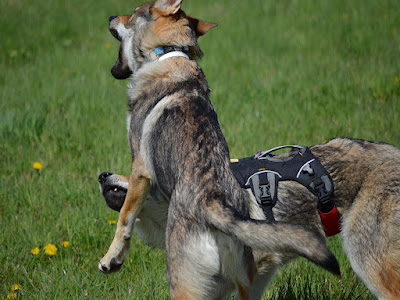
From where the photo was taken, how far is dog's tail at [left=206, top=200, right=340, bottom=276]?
2.65m

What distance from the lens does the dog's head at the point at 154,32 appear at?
154 inches

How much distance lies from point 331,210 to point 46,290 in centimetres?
208

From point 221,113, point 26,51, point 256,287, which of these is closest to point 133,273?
point 256,287

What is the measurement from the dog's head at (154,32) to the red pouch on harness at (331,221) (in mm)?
1424

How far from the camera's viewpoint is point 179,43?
387 cm

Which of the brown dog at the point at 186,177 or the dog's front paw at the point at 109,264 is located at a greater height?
the brown dog at the point at 186,177

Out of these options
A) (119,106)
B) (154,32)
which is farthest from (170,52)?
(119,106)

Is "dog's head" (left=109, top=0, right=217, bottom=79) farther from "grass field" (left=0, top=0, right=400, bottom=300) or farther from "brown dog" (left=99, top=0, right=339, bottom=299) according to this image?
"grass field" (left=0, top=0, right=400, bottom=300)

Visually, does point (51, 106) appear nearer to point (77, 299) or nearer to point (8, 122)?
point (8, 122)

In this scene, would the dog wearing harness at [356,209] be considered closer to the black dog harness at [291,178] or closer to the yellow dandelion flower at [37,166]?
the black dog harness at [291,178]

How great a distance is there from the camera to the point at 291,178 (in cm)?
348

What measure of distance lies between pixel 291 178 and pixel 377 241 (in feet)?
2.01

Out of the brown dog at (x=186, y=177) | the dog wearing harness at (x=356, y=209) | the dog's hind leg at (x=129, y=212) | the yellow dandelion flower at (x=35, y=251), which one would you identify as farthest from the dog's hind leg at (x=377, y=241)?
the yellow dandelion flower at (x=35, y=251)

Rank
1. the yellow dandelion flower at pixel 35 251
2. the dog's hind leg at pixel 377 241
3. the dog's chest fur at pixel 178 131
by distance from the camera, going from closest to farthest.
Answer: the dog's chest fur at pixel 178 131 → the dog's hind leg at pixel 377 241 → the yellow dandelion flower at pixel 35 251
